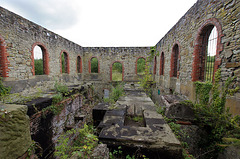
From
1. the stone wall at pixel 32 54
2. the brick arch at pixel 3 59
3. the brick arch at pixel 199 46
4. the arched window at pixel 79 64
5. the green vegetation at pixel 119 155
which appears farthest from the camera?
the arched window at pixel 79 64

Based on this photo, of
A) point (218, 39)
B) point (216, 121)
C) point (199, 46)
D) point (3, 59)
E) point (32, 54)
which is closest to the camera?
point (216, 121)

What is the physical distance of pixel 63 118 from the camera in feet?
11.7

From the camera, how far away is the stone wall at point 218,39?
251 cm

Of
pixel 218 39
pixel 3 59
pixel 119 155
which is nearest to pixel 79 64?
pixel 3 59

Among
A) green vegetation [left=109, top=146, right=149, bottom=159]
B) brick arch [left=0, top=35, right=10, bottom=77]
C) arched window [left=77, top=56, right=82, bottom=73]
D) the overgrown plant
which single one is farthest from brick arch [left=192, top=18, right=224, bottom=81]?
arched window [left=77, top=56, right=82, bottom=73]

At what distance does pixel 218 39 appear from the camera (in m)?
2.96

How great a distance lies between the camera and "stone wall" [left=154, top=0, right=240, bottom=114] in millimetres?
2506

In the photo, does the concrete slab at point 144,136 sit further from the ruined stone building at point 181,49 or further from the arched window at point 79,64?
the arched window at point 79,64

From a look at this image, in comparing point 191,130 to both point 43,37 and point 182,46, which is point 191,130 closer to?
point 182,46

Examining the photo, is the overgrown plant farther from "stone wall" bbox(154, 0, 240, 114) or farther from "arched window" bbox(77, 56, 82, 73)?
"arched window" bbox(77, 56, 82, 73)

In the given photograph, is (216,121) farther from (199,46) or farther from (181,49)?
(181,49)

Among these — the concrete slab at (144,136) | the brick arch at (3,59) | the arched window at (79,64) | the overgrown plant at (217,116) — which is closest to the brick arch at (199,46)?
the overgrown plant at (217,116)

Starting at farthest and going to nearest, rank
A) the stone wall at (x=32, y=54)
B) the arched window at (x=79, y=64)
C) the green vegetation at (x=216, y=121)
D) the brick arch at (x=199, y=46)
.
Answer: the arched window at (x=79, y=64) < the stone wall at (x=32, y=54) < the brick arch at (x=199, y=46) < the green vegetation at (x=216, y=121)

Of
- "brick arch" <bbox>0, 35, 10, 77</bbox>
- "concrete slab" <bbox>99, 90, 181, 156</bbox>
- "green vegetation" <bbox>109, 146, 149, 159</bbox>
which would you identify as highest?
"brick arch" <bbox>0, 35, 10, 77</bbox>
